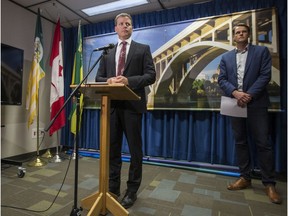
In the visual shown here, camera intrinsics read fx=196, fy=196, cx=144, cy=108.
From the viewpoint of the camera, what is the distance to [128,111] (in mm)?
1553

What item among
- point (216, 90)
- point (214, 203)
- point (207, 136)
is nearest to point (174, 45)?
point (216, 90)

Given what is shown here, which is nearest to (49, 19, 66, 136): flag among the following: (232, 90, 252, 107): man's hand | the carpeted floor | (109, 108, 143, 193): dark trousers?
the carpeted floor

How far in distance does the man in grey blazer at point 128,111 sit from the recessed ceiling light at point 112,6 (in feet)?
5.01

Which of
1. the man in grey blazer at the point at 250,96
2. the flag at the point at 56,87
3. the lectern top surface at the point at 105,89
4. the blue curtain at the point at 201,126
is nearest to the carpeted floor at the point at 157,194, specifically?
the man in grey blazer at the point at 250,96

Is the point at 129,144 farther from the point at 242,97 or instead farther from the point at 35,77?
the point at 35,77

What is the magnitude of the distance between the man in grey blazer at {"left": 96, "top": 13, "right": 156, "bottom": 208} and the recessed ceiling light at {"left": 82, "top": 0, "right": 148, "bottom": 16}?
153cm

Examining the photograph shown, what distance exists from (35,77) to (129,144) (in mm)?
2053

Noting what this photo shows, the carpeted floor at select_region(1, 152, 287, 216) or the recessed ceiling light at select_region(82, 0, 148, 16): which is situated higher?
the recessed ceiling light at select_region(82, 0, 148, 16)

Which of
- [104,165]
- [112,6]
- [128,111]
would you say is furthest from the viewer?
[112,6]

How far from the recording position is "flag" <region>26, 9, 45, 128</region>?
9.26 feet

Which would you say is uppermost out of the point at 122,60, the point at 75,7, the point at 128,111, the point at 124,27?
the point at 75,7

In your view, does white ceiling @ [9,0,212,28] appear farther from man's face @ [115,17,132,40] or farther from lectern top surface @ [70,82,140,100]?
lectern top surface @ [70,82,140,100]

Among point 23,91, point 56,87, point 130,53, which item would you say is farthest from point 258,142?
point 23,91

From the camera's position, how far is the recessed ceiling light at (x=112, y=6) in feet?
9.52
